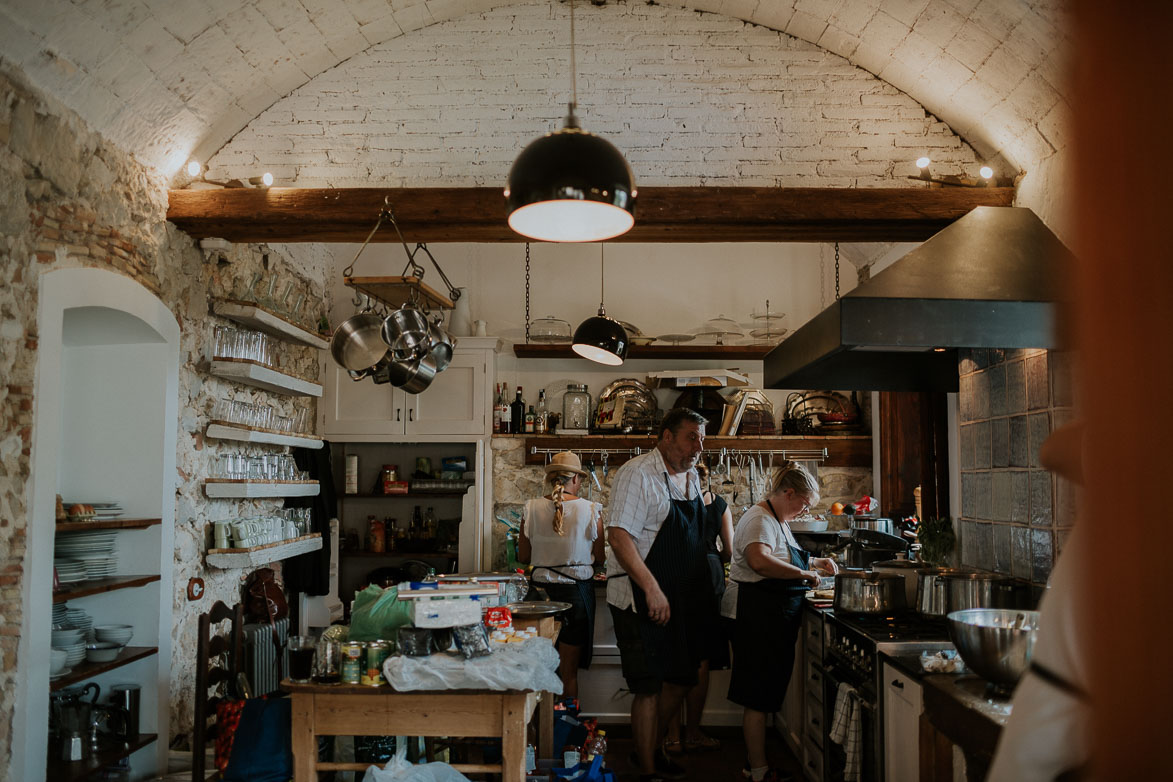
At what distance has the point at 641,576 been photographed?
14.4ft

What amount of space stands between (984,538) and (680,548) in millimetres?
1492

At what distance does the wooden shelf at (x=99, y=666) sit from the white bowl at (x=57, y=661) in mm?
41

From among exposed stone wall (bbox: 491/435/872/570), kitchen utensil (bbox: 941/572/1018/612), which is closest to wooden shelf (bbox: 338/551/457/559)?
exposed stone wall (bbox: 491/435/872/570)

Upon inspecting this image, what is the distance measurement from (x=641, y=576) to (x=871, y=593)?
1.10 metres

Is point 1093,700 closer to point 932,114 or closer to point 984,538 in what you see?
point 984,538

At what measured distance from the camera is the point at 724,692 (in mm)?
5652

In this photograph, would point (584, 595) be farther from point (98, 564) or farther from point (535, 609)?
point (98, 564)

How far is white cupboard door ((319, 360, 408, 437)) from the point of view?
7.02m

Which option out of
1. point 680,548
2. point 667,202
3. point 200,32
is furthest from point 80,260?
point 680,548

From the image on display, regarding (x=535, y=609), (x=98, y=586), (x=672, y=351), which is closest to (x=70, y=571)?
(x=98, y=586)

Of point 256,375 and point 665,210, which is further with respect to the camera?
point 256,375

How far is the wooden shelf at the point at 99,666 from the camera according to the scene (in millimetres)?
3633

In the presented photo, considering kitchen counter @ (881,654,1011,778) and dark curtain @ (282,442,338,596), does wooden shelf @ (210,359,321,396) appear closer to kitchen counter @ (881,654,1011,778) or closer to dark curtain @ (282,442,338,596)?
dark curtain @ (282,442,338,596)

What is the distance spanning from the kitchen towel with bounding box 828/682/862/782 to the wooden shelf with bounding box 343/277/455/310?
3.23m
